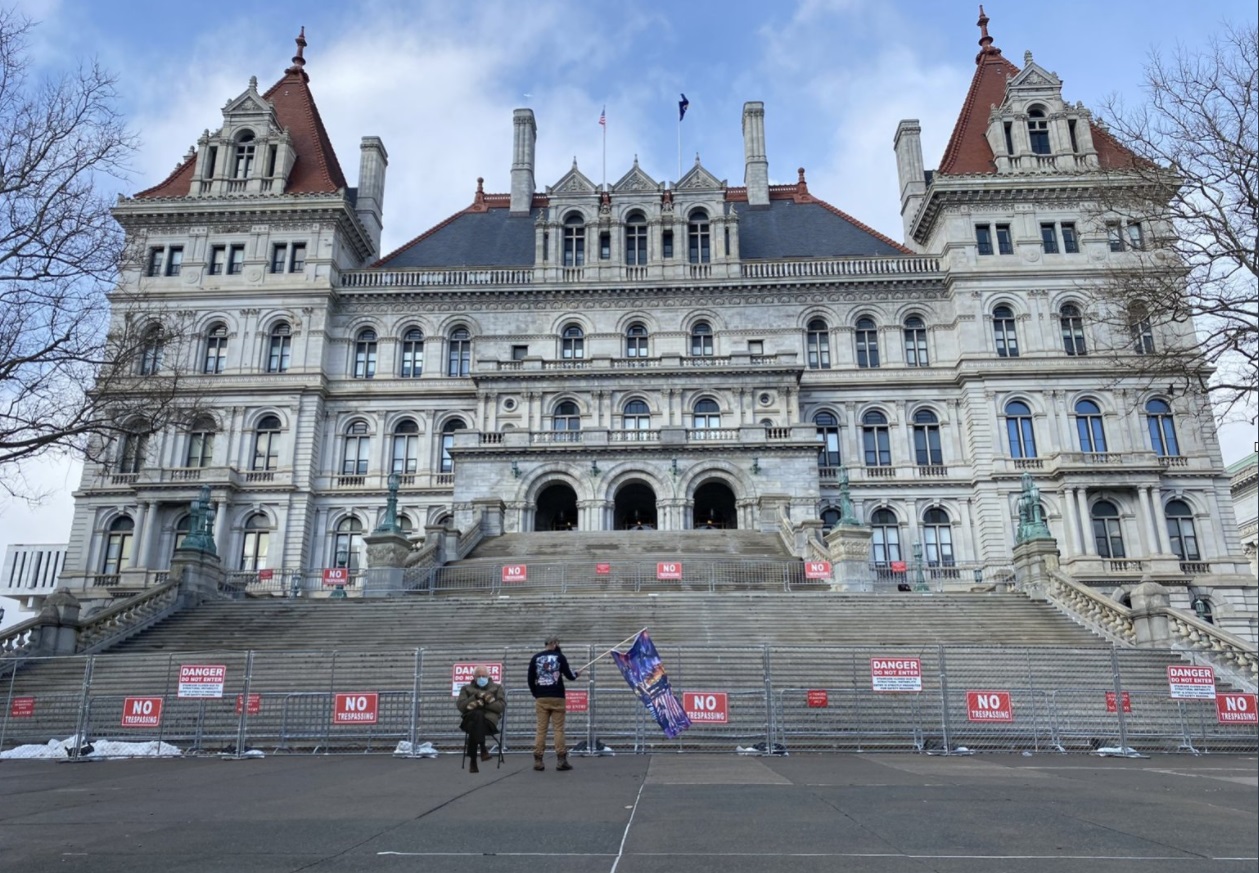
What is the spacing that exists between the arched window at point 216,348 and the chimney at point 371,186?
9.76m

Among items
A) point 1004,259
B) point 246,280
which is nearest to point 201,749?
point 246,280

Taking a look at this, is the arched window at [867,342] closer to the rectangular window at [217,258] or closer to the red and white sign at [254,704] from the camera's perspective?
the rectangular window at [217,258]

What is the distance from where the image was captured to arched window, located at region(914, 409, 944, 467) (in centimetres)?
4091

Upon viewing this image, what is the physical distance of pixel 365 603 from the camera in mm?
24391

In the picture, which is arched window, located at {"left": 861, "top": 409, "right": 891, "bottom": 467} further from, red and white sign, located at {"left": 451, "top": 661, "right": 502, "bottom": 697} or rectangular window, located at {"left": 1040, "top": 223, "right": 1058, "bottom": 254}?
red and white sign, located at {"left": 451, "top": 661, "right": 502, "bottom": 697}

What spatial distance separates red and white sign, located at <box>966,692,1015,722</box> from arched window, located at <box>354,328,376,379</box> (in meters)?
34.4

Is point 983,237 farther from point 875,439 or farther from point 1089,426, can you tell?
point 875,439

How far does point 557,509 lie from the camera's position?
4059 centimetres

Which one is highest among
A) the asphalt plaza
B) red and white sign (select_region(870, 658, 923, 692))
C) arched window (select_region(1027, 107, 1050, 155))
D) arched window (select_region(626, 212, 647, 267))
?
arched window (select_region(1027, 107, 1050, 155))

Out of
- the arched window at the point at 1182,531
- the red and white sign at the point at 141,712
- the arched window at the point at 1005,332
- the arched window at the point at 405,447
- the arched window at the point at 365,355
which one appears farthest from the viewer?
the arched window at the point at 365,355

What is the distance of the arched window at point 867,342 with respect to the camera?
42.9 metres

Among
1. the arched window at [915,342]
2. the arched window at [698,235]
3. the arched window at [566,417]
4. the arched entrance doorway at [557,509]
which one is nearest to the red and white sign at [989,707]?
the arched entrance doorway at [557,509]

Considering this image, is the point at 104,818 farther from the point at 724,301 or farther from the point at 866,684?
the point at 724,301

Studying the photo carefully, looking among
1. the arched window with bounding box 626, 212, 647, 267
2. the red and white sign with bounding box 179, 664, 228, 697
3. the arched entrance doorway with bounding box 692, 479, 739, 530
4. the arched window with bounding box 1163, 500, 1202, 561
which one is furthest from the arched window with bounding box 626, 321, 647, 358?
Answer: the red and white sign with bounding box 179, 664, 228, 697
